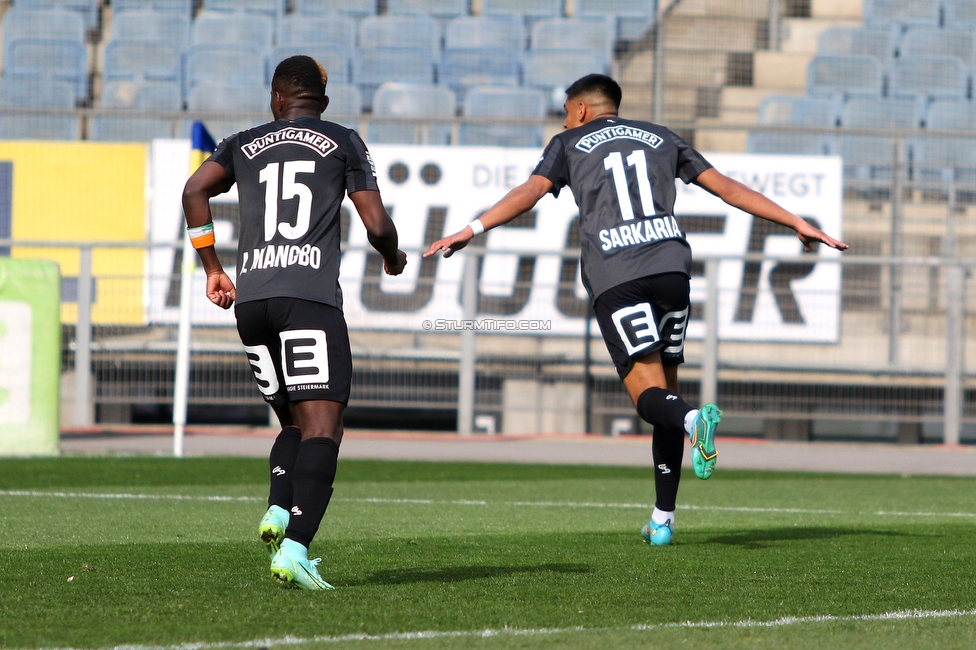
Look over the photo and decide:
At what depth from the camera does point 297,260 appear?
12.8 ft

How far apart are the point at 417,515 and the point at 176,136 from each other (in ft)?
30.0

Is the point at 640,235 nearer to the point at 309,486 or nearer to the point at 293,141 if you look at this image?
the point at 293,141

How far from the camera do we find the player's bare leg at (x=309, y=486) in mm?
3646

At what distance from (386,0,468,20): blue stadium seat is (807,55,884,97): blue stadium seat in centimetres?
476

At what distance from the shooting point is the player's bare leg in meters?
3.65

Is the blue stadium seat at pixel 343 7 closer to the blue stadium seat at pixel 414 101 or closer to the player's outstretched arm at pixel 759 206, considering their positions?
the blue stadium seat at pixel 414 101

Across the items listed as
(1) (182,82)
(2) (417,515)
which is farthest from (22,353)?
(1) (182,82)

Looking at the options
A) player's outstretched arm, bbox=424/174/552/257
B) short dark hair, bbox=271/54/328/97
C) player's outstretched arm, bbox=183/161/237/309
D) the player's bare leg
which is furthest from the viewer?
player's outstretched arm, bbox=424/174/552/257

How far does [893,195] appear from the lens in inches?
559

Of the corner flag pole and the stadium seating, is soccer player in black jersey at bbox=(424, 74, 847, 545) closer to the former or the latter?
the corner flag pole

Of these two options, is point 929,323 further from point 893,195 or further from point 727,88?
point 727,88

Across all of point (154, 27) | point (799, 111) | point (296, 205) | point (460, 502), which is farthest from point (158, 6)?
point (296, 205)

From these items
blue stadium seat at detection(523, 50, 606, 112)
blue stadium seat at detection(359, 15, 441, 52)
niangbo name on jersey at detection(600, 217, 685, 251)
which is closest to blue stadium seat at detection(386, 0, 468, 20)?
blue stadium seat at detection(359, 15, 441, 52)

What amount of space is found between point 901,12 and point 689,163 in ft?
44.7
